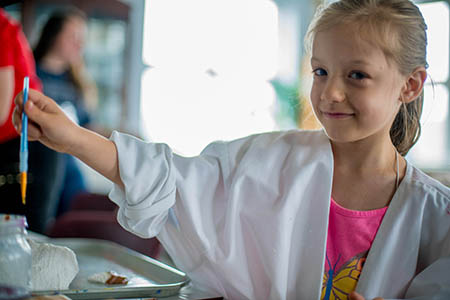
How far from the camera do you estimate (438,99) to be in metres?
4.36

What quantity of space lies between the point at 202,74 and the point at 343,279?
4.12 m

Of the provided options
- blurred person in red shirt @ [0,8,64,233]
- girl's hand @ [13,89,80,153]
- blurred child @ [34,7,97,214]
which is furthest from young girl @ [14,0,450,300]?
blurred child @ [34,7,97,214]

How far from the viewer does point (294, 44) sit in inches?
209

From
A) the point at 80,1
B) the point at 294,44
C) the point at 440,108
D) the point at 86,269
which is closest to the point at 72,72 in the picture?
the point at 80,1

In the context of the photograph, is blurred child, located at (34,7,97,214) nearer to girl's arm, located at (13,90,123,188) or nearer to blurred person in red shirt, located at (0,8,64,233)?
blurred person in red shirt, located at (0,8,64,233)

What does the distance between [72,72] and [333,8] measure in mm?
2502

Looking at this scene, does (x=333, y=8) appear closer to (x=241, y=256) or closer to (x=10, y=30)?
(x=241, y=256)

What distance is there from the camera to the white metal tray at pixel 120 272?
2.48ft

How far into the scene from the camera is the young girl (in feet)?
2.99

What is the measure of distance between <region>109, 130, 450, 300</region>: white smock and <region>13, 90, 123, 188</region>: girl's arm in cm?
13

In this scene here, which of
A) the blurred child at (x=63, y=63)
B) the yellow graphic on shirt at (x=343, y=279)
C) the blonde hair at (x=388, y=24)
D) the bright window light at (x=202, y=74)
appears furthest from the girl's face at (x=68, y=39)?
the yellow graphic on shirt at (x=343, y=279)

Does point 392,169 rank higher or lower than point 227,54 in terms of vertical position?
lower

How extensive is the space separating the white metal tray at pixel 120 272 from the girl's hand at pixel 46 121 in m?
0.23

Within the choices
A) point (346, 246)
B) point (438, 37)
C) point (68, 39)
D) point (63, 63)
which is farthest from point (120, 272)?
point (438, 37)
